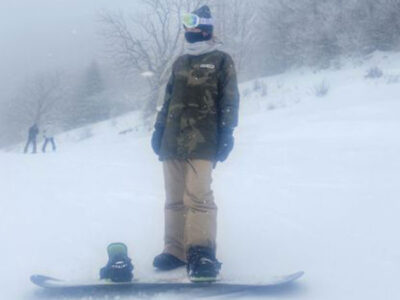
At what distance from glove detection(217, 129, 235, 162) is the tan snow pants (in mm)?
85

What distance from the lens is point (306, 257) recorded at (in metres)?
3.64

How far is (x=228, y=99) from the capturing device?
10.8 ft

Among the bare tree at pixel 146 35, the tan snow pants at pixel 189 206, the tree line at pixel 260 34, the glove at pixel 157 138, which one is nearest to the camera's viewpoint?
the tan snow pants at pixel 189 206

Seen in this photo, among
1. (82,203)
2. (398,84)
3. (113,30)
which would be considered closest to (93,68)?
(113,30)

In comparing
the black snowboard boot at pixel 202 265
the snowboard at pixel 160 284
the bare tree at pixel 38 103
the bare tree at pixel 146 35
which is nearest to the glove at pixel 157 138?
the black snowboard boot at pixel 202 265

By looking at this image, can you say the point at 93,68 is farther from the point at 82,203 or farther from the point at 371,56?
the point at 82,203

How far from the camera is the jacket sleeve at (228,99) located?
329cm

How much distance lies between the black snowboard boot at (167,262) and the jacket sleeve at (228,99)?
35.1 inches

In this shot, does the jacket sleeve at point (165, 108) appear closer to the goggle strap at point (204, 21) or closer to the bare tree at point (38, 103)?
the goggle strap at point (204, 21)

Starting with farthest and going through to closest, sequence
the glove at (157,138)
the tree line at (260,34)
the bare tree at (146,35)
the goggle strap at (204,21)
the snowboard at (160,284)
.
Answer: the bare tree at (146,35), the tree line at (260,34), the glove at (157,138), the goggle strap at (204,21), the snowboard at (160,284)

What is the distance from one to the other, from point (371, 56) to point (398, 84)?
9.57m

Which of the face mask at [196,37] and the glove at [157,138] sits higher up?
the face mask at [196,37]

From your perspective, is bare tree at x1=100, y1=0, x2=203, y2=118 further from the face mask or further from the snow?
the face mask

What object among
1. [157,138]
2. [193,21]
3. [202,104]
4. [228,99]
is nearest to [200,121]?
[202,104]
